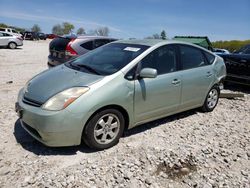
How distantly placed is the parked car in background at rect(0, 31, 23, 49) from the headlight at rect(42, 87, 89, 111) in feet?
71.9

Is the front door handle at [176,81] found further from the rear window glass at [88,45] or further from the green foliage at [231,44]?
the green foliage at [231,44]

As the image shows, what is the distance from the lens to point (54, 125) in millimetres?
3203

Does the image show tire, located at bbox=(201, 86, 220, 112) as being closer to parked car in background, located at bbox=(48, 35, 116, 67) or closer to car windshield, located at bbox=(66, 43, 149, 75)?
car windshield, located at bbox=(66, 43, 149, 75)

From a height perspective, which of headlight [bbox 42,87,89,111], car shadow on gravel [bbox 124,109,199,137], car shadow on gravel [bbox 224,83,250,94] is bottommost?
car shadow on gravel [bbox 124,109,199,137]

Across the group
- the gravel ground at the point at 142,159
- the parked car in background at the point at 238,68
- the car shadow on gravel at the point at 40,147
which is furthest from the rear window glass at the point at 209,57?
the parked car in background at the point at 238,68

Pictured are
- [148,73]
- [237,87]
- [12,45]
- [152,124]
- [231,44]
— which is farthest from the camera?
[231,44]

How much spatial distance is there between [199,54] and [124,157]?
9.25 ft

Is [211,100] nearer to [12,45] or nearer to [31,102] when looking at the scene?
[31,102]

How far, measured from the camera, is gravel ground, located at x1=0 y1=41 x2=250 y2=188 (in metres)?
3.04

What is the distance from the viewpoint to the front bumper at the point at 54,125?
126 inches

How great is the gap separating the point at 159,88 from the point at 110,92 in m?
0.97

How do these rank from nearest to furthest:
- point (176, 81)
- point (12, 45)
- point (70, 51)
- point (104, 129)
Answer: point (104, 129), point (176, 81), point (70, 51), point (12, 45)

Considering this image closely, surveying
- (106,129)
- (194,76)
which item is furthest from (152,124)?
(106,129)

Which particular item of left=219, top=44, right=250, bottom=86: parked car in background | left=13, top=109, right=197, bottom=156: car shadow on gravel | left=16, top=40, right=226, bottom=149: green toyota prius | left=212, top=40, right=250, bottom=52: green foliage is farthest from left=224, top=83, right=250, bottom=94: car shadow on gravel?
left=212, top=40, right=250, bottom=52: green foliage
